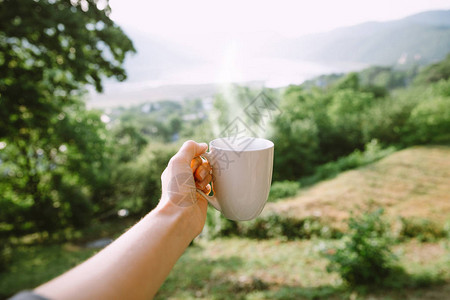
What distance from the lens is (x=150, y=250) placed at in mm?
805

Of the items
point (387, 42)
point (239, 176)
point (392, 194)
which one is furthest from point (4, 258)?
point (387, 42)

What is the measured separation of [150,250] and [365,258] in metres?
3.49

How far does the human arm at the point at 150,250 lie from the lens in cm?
65

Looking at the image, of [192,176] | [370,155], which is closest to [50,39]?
[192,176]

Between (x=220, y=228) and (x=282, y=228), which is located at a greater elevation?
(x=282, y=228)

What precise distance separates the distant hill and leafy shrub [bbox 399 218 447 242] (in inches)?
263

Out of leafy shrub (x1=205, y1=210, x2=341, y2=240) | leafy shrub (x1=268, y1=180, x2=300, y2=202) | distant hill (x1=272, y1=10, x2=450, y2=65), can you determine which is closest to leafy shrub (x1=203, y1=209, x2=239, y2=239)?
leafy shrub (x1=205, y1=210, x2=341, y2=240)

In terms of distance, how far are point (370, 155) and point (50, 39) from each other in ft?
47.3

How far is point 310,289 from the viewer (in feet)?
11.2

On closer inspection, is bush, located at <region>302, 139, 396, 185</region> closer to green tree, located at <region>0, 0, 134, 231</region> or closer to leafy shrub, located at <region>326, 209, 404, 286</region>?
leafy shrub, located at <region>326, 209, 404, 286</region>

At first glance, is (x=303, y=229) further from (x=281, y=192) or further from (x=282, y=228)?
(x=281, y=192)

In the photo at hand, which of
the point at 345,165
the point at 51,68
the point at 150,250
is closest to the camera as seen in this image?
the point at 150,250

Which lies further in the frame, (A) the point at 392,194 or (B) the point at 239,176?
(A) the point at 392,194

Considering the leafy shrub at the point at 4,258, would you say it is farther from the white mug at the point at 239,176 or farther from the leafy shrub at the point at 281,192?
the white mug at the point at 239,176
